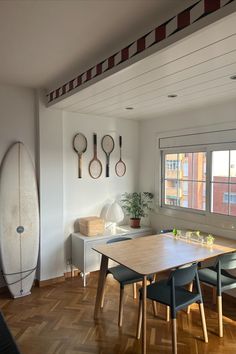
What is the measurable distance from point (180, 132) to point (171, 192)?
906mm

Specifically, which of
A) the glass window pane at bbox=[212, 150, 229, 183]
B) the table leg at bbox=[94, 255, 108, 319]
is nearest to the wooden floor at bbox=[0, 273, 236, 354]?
the table leg at bbox=[94, 255, 108, 319]

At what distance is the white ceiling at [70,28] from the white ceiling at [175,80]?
210 mm

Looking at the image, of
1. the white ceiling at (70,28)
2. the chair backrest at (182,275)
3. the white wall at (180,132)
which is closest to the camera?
the white ceiling at (70,28)

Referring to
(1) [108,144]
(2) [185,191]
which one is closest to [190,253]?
(2) [185,191]

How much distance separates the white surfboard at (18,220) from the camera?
3.17m

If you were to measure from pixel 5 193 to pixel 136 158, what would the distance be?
2.14 meters

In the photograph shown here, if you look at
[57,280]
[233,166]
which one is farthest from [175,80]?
[57,280]

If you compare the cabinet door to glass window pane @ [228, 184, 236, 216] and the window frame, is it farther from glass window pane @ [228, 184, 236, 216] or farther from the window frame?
glass window pane @ [228, 184, 236, 216]

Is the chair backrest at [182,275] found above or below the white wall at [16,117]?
below

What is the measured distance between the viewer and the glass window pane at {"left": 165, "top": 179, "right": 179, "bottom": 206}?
3977mm

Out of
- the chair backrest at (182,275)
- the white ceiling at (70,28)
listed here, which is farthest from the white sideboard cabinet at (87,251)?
the white ceiling at (70,28)

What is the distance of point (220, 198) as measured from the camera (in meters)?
3.34

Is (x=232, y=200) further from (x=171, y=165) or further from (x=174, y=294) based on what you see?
(x=174, y=294)

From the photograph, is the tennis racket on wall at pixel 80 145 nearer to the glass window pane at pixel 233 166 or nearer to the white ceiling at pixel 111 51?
the white ceiling at pixel 111 51
